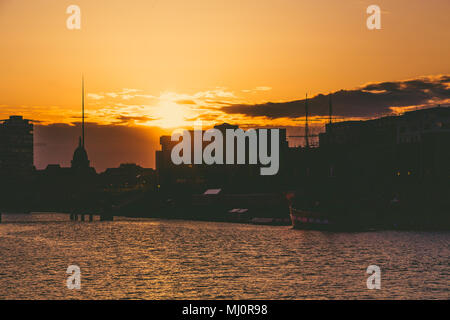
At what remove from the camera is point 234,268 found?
60750 millimetres

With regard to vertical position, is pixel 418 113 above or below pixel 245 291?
above

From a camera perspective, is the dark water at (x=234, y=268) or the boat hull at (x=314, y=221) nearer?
the dark water at (x=234, y=268)

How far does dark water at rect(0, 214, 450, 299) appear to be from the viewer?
4462 centimetres

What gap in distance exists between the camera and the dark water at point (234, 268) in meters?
44.6

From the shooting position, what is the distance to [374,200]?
394 feet

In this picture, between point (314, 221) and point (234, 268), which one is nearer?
point (234, 268)

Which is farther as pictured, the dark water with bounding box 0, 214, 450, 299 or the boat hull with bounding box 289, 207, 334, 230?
→ the boat hull with bounding box 289, 207, 334, 230

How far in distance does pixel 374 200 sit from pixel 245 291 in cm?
8093

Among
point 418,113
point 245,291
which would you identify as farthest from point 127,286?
point 418,113

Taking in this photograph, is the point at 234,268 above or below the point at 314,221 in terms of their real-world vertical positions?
above
